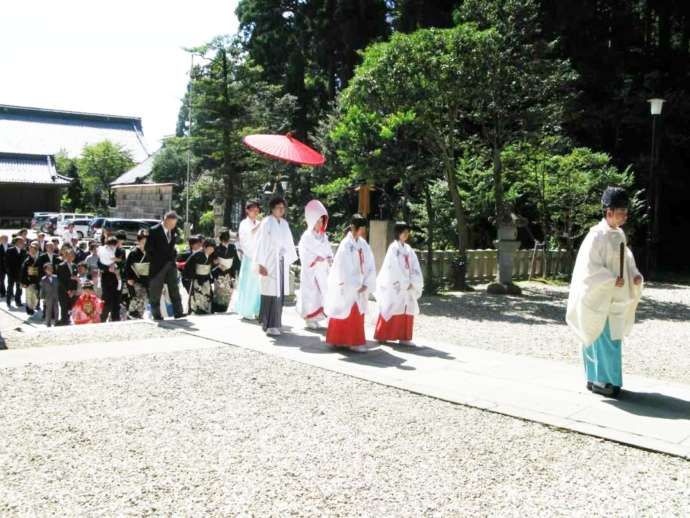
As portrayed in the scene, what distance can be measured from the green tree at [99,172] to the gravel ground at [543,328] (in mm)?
38897

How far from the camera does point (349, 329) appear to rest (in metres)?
7.61

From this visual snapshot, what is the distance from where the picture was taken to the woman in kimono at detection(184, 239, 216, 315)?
1019cm

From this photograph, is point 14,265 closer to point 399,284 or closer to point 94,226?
point 399,284

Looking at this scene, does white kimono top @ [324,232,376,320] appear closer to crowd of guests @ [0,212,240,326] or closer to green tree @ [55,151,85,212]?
crowd of guests @ [0,212,240,326]

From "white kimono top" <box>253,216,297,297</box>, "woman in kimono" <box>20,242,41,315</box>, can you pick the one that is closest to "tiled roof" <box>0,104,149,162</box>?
"woman in kimono" <box>20,242,41,315</box>

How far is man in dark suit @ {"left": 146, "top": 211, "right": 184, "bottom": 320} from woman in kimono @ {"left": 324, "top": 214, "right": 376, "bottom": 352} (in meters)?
2.80

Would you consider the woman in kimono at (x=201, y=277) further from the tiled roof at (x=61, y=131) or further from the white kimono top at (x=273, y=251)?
the tiled roof at (x=61, y=131)

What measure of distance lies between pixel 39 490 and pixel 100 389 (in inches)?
85.7

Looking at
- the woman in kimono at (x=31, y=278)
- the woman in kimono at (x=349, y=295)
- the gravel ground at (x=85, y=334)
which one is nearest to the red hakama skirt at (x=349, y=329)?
the woman in kimono at (x=349, y=295)

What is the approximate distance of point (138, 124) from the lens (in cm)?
6488

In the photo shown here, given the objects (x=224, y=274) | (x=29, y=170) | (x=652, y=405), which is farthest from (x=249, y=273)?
(x=29, y=170)

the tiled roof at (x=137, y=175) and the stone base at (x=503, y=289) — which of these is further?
the tiled roof at (x=137, y=175)

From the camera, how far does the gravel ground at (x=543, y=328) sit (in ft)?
26.4

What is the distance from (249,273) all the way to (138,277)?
1.64 metres
